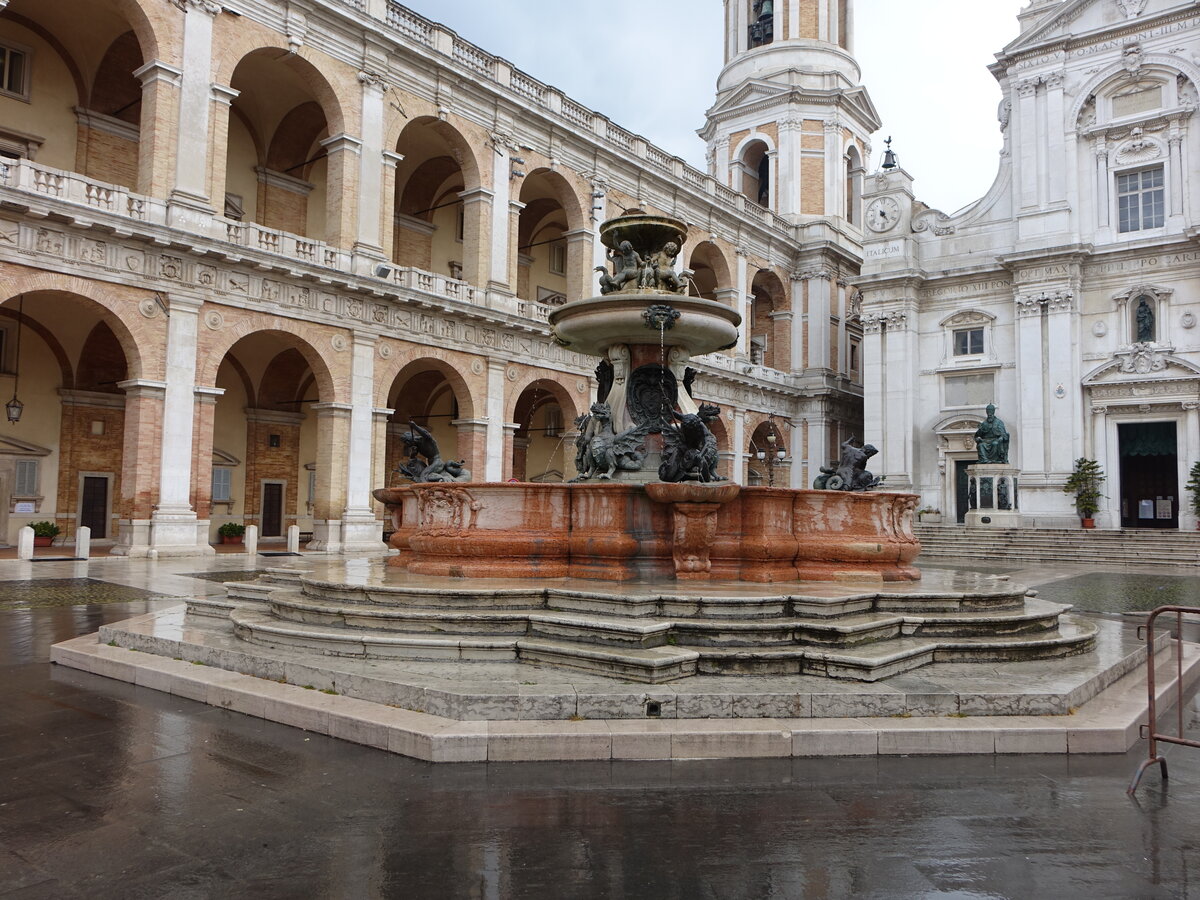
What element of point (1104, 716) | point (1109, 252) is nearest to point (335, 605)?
point (1104, 716)

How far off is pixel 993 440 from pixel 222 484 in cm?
2596

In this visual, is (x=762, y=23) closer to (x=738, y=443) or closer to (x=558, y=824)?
(x=738, y=443)

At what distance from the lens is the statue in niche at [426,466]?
11320 mm

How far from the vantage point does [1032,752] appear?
17.4 ft

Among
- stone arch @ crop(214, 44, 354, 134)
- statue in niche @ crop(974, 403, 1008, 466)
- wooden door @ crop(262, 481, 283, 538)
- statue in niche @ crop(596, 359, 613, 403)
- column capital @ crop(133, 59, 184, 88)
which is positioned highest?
stone arch @ crop(214, 44, 354, 134)

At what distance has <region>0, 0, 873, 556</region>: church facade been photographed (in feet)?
61.9

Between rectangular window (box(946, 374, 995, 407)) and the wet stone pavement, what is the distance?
30951mm

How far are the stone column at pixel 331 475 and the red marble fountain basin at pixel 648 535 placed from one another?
1336cm

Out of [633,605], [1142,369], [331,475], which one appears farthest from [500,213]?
[1142,369]

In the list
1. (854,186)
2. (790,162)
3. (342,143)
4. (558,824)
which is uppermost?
(854,186)

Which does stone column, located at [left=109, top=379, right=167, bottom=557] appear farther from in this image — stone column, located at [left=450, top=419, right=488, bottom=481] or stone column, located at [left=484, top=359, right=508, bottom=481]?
stone column, located at [left=484, top=359, right=508, bottom=481]

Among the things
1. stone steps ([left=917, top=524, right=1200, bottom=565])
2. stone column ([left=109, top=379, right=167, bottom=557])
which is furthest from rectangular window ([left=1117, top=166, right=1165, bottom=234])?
stone column ([left=109, top=379, right=167, bottom=557])

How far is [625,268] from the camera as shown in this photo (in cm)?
1154

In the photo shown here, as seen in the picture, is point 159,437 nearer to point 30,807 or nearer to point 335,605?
point 335,605
